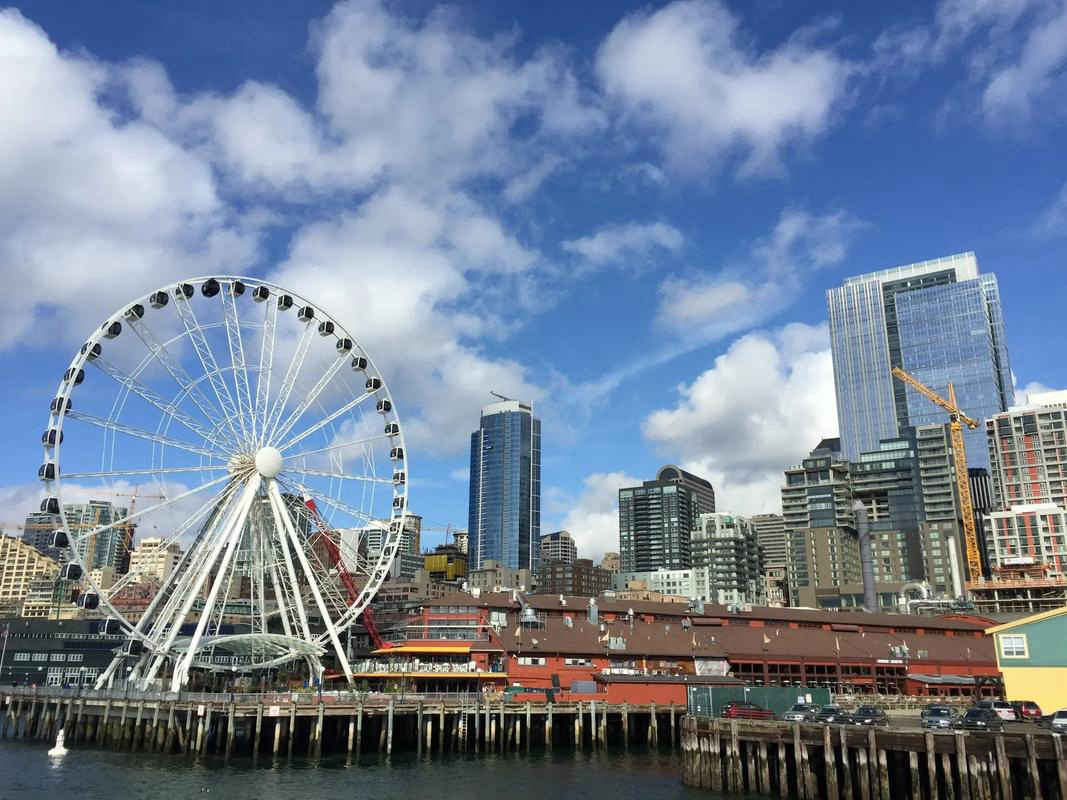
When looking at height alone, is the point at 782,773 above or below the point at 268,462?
below

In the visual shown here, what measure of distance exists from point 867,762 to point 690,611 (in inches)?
2750

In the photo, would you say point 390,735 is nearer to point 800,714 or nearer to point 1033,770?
point 800,714

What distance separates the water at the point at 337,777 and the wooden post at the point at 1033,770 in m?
18.9

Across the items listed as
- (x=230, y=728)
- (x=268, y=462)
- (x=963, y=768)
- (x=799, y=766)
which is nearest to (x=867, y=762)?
(x=799, y=766)

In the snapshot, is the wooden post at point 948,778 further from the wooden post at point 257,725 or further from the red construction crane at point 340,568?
the red construction crane at point 340,568

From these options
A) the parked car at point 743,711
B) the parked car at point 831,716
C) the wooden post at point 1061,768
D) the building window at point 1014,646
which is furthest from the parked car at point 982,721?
the parked car at point 743,711

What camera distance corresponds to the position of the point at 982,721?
47312 millimetres

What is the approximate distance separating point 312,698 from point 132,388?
95.7ft

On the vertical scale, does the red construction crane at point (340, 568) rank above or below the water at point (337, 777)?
above

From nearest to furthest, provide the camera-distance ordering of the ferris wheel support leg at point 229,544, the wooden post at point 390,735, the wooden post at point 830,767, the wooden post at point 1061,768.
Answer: the wooden post at point 1061,768
the wooden post at point 830,767
the wooden post at point 390,735
the ferris wheel support leg at point 229,544

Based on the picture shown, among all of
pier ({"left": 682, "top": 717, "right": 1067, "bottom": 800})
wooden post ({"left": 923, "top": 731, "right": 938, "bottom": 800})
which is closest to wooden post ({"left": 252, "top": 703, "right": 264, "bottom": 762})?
pier ({"left": 682, "top": 717, "right": 1067, "bottom": 800})

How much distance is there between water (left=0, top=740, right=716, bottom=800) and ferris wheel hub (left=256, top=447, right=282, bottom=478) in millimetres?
24883

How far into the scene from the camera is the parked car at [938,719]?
48625 millimetres

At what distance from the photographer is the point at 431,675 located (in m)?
85.9
